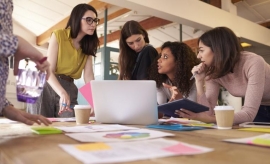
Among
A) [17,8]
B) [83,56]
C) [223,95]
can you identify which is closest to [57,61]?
[83,56]

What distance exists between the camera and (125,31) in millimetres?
2051

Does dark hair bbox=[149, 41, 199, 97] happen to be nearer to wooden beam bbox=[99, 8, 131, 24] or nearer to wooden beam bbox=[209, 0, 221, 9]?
wooden beam bbox=[99, 8, 131, 24]

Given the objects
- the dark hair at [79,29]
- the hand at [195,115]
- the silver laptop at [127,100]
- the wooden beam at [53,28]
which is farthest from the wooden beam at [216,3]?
the silver laptop at [127,100]

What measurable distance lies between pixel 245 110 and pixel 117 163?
3.29 feet

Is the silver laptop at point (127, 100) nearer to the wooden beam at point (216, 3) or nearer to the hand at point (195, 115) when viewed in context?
the hand at point (195, 115)

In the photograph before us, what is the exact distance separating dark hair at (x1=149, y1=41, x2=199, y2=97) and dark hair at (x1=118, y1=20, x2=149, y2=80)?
188 mm

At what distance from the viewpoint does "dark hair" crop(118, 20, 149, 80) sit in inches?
79.3

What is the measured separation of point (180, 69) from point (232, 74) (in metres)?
0.46

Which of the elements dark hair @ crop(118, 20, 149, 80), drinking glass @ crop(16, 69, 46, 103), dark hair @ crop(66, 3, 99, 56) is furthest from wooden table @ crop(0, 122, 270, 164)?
dark hair @ crop(118, 20, 149, 80)

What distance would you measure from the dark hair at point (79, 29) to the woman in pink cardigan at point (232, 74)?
0.69 meters

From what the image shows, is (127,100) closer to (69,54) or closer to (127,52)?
(69,54)

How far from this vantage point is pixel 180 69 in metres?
1.90

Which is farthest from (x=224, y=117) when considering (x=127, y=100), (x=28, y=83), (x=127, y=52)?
(x=127, y=52)

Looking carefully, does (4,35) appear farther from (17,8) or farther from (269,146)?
(17,8)
